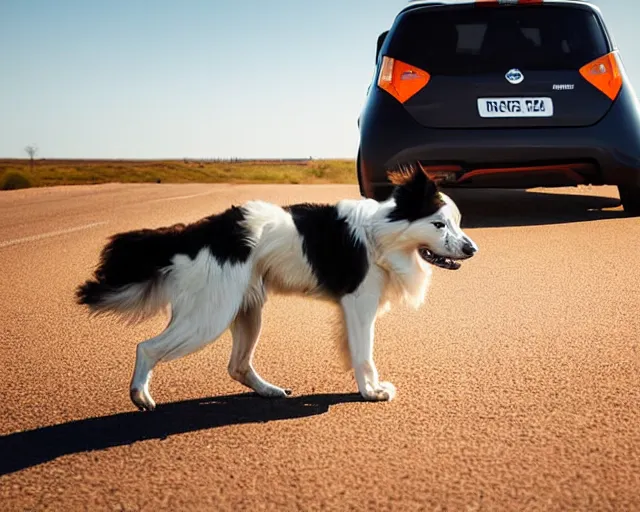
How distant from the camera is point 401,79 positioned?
8039 mm

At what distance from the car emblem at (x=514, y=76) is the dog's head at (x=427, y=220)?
445cm

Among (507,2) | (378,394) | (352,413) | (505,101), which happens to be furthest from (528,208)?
(352,413)

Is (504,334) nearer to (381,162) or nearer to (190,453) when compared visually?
(190,453)

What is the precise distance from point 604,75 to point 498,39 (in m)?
1.11

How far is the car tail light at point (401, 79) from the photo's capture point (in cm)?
798

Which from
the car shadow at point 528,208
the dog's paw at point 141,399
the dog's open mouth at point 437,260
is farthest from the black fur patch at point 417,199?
the car shadow at point 528,208

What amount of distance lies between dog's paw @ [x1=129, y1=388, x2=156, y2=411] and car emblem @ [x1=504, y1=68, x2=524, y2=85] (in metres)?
5.65

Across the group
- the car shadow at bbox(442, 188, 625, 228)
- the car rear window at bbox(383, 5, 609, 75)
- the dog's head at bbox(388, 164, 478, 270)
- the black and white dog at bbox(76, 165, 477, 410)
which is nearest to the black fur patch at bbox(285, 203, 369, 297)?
the black and white dog at bbox(76, 165, 477, 410)

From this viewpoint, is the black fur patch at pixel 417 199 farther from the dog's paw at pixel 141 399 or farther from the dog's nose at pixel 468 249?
the dog's paw at pixel 141 399

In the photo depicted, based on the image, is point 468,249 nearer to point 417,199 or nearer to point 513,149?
point 417,199

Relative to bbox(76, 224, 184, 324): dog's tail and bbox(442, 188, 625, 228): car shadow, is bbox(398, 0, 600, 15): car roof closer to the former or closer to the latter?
bbox(442, 188, 625, 228): car shadow

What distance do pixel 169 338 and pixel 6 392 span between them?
0.96 meters

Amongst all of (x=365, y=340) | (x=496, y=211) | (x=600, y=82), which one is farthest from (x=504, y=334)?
(x=496, y=211)

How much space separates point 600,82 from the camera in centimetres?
793
